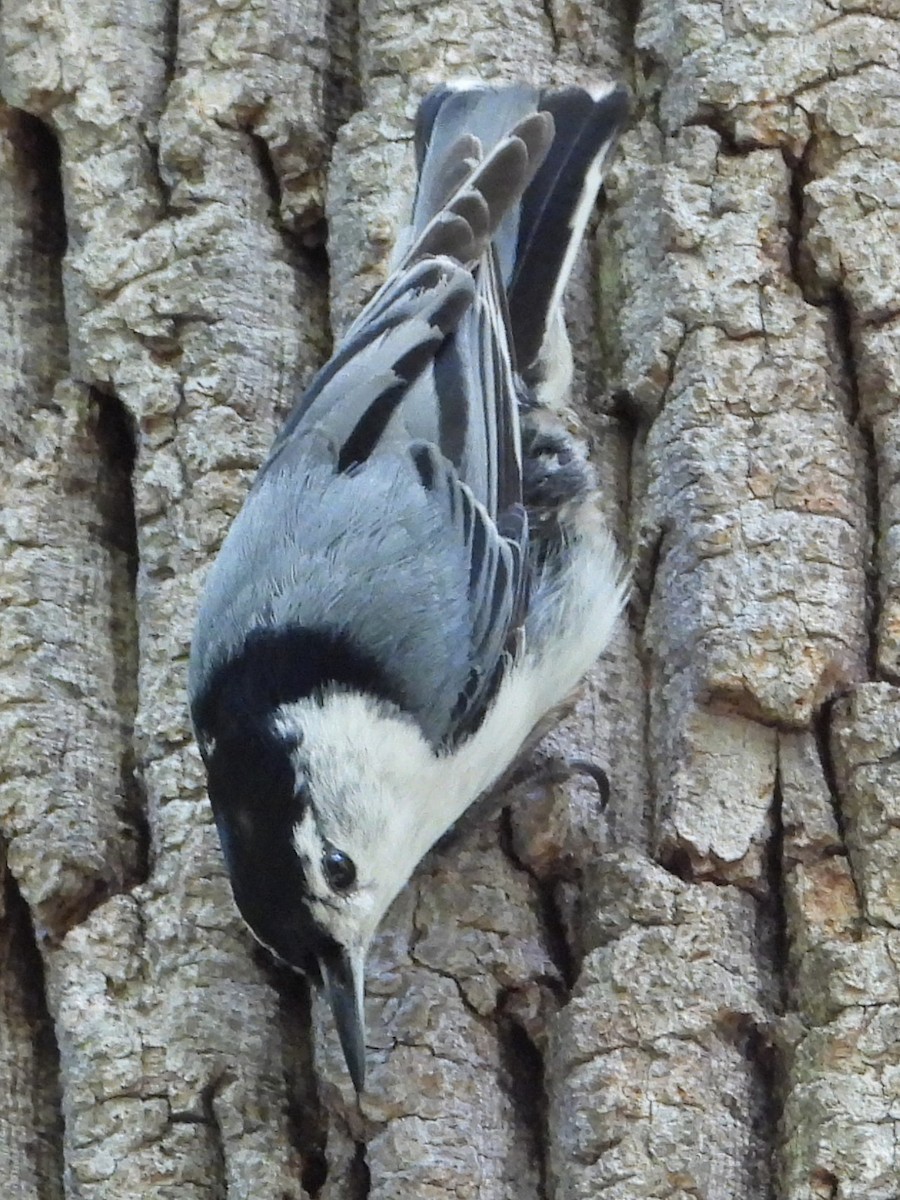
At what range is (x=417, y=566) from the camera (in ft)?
6.59

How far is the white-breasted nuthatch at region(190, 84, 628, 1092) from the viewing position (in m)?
1.84

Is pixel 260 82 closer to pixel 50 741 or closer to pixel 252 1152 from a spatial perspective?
pixel 50 741

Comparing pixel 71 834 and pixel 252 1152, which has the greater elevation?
pixel 71 834

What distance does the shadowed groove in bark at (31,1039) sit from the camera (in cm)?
197

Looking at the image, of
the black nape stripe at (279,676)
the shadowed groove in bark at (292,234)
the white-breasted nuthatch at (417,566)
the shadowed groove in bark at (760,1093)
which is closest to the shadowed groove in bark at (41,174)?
the shadowed groove in bark at (292,234)

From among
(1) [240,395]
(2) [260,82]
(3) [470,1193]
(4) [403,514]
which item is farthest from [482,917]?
(2) [260,82]

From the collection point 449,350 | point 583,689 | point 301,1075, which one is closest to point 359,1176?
point 301,1075

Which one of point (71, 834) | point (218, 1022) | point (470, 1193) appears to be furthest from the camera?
point (71, 834)

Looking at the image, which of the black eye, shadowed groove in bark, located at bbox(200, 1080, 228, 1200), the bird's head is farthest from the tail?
shadowed groove in bark, located at bbox(200, 1080, 228, 1200)

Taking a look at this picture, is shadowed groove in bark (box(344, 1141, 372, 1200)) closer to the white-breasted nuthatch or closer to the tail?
the white-breasted nuthatch

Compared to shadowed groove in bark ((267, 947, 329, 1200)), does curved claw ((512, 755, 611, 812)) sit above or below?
above

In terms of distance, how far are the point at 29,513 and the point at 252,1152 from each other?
2.61 ft

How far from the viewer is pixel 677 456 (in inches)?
80.9

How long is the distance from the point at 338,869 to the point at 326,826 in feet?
0.16
